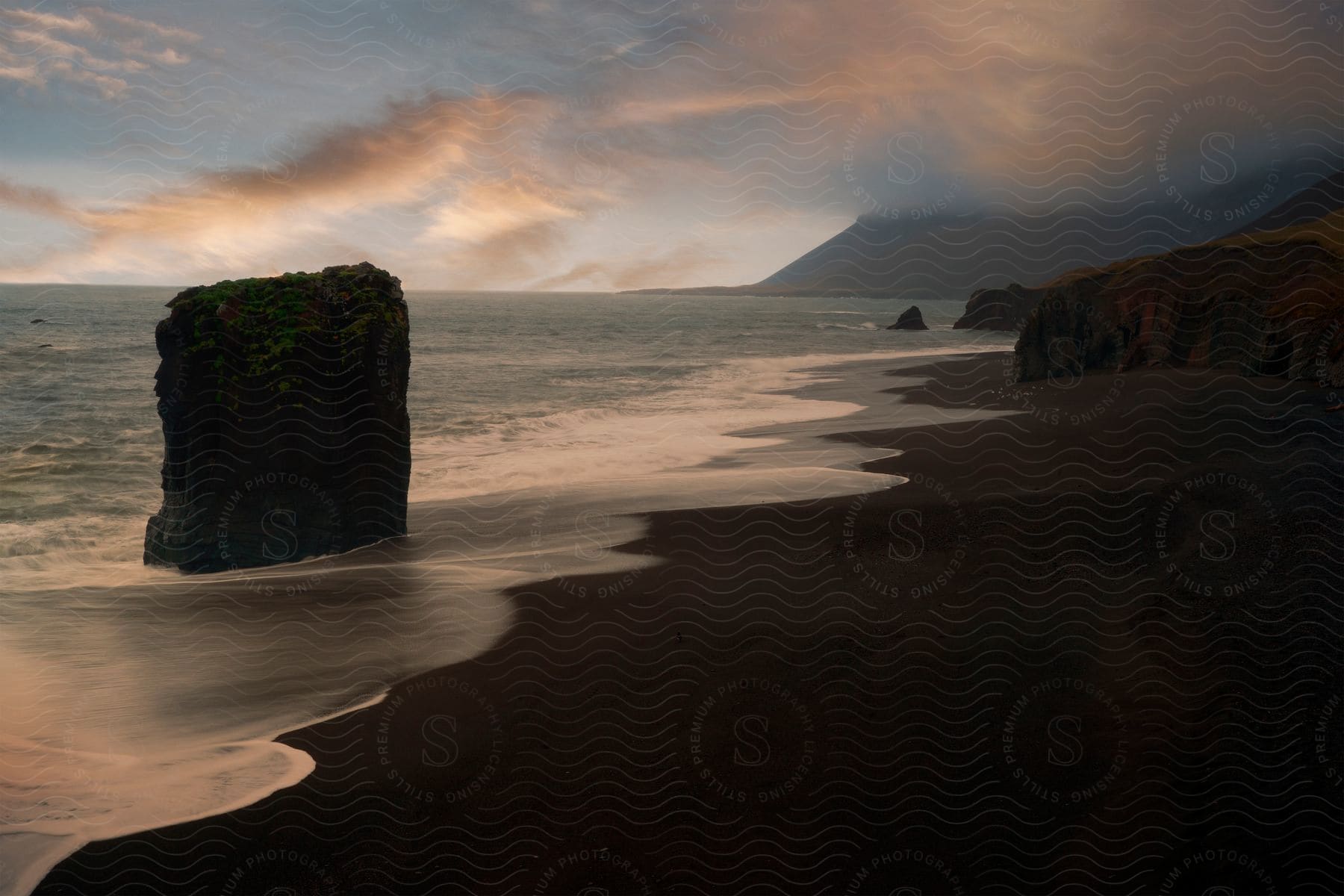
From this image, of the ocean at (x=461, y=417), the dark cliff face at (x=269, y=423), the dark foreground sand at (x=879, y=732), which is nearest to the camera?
the dark foreground sand at (x=879, y=732)

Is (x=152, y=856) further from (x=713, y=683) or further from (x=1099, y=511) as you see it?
(x=1099, y=511)

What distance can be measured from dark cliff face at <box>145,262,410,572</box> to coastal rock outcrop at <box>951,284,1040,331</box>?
232 feet

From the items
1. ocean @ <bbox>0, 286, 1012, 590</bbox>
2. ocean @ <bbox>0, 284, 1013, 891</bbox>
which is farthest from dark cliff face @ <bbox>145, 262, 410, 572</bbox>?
ocean @ <bbox>0, 286, 1012, 590</bbox>

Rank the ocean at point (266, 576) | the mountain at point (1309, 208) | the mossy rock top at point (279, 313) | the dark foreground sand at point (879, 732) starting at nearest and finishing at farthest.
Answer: the dark foreground sand at point (879, 732) < the ocean at point (266, 576) < the mossy rock top at point (279, 313) < the mountain at point (1309, 208)

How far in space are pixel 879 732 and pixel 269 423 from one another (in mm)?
10479

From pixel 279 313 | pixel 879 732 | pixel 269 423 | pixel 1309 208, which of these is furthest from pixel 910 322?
pixel 879 732

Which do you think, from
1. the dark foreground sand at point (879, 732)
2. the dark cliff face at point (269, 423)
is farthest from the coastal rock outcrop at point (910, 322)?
the dark cliff face at point (269, 423)

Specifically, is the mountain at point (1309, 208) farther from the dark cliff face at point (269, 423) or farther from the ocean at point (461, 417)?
the dark cliff face at point (269, 423)

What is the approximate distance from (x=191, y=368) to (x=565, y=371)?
A: 112ft

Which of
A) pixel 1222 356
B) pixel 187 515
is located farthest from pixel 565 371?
pixel 187 515

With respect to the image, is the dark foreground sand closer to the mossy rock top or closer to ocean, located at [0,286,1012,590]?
the mossy rock top

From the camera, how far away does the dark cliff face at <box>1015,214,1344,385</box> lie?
20.7 metres

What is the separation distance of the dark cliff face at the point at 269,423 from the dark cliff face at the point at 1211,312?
1920 centimetres

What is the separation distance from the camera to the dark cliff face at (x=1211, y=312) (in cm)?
2072
